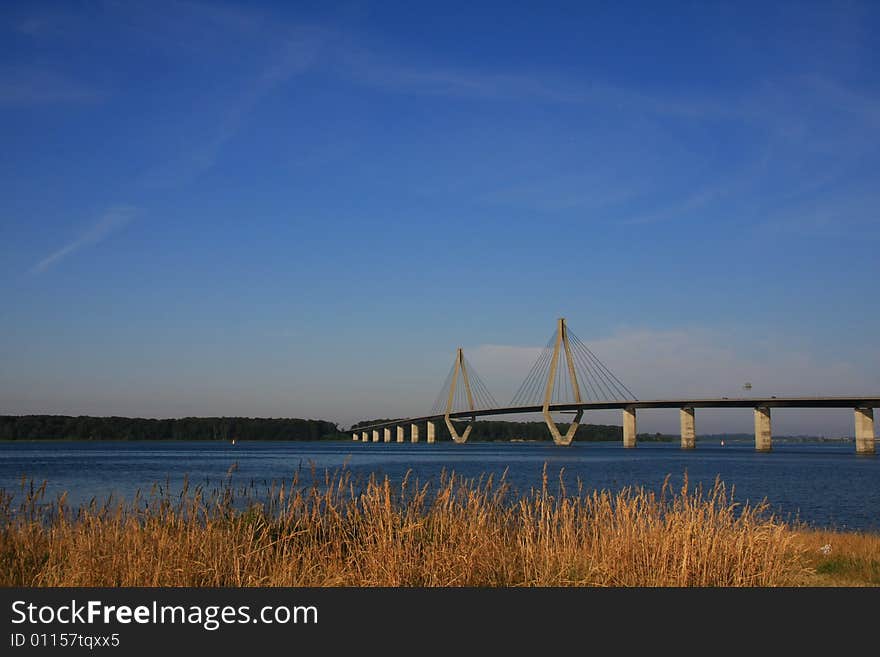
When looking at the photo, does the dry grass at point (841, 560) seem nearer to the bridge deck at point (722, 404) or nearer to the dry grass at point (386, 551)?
the dry grass at point (386, 551)

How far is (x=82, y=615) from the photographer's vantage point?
695 cm

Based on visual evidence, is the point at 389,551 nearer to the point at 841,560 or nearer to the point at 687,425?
the point at 841,560

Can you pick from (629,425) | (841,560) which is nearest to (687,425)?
(629,425)

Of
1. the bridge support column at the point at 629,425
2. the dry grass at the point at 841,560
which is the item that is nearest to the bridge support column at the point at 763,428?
the bridge support column at the point at 629,425

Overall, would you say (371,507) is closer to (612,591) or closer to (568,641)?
(612,591)

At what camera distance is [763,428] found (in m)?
108

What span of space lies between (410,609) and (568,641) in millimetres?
1603

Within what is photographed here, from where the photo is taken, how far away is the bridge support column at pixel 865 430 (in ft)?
321

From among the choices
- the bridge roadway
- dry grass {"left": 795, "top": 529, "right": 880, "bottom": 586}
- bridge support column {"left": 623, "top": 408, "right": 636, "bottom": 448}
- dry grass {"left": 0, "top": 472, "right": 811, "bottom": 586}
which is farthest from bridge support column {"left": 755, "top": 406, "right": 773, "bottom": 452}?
dry grass {"left": 0, "top": 472, "right": 811, "bottom": 586}

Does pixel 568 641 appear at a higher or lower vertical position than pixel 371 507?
lower

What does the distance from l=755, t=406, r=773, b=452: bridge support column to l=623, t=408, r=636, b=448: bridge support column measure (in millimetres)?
16980

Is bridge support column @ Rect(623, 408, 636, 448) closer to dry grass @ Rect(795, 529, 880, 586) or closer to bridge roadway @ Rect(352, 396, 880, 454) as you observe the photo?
bridge roadway @ Rect(352, 396, 880, 454)

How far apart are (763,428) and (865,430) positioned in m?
12.7

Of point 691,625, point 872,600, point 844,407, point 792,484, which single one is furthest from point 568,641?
point 844,407
